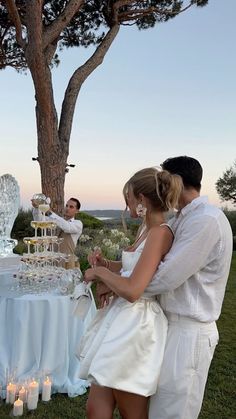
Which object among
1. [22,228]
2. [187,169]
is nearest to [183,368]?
[187,169]

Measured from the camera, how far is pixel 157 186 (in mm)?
1528

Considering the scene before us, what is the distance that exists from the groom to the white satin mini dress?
43 millimetres

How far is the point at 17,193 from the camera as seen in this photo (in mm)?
3939

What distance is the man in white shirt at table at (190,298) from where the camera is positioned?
1.45 metres

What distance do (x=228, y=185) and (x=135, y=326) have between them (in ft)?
62.7

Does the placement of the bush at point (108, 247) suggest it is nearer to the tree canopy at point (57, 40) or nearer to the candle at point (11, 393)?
the tree canopy at point (57, 40)

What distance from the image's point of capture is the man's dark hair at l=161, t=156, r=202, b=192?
5.09ft

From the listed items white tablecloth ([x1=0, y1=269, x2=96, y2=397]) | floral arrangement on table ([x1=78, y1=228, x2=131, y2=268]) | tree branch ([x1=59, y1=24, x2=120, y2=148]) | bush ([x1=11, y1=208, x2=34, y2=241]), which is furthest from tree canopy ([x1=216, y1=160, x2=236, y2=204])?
white tablecloth ([x1=0, y1=269, x2=96, y2=397])

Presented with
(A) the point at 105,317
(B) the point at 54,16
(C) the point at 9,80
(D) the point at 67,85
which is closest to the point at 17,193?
(A) the point at 105,317

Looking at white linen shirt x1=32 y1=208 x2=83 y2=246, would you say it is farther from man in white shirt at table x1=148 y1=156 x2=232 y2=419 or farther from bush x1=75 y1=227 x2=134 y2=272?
man in white shirt at table x1=148 y1=156 x2=232 y2=419

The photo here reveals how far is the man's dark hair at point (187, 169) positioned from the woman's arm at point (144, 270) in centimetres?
19

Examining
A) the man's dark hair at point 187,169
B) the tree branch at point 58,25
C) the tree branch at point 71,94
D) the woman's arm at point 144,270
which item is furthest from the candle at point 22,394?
the tree branch at point 58,25

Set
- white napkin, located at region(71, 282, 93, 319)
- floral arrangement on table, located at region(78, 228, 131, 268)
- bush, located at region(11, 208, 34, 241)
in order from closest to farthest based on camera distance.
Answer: white napkin, located at region(71, 282, 93, 319) < floral arrangement on table, located at region(78, 228, 131, 268) < bush, located at region(11, 208, 34, 241)

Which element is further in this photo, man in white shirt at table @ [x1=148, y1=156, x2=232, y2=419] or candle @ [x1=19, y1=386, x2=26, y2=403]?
candle @ [x1=19, y1=386, x2=26, y2=403]
